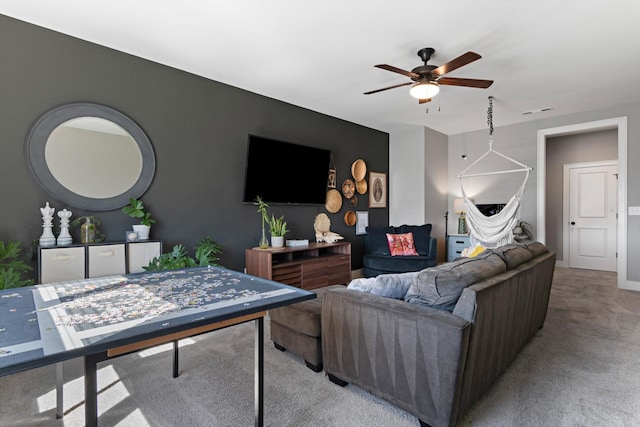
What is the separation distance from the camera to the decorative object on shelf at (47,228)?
8.49ft

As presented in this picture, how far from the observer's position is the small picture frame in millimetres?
5535

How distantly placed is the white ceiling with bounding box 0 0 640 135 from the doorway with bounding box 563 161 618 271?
204 centimetres

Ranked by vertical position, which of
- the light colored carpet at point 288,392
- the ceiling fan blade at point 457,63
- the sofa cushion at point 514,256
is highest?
the ceiling fan blade at point 457,63

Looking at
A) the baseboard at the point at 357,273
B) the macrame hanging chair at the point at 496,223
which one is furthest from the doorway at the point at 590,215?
the baseboard at the point at 357,273

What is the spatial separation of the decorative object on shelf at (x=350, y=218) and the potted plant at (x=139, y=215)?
3011 millimetres

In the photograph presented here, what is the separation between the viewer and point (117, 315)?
4.11 feet

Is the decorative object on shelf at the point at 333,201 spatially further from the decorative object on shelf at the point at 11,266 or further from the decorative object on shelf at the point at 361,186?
the decorative object on shelf at the point at 11,266

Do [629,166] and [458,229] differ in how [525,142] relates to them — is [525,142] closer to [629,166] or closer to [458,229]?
[629,166]

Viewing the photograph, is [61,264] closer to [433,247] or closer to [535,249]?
[535,249]

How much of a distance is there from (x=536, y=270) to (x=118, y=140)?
377cm

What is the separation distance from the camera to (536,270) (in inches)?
96.4

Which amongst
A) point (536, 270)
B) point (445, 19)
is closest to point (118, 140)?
point (445, 19)

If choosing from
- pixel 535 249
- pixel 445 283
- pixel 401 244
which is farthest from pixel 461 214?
pixel 445 283

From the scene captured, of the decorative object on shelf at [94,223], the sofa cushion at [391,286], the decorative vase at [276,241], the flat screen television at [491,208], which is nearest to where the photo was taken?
the sofa cushion at [391,286]
